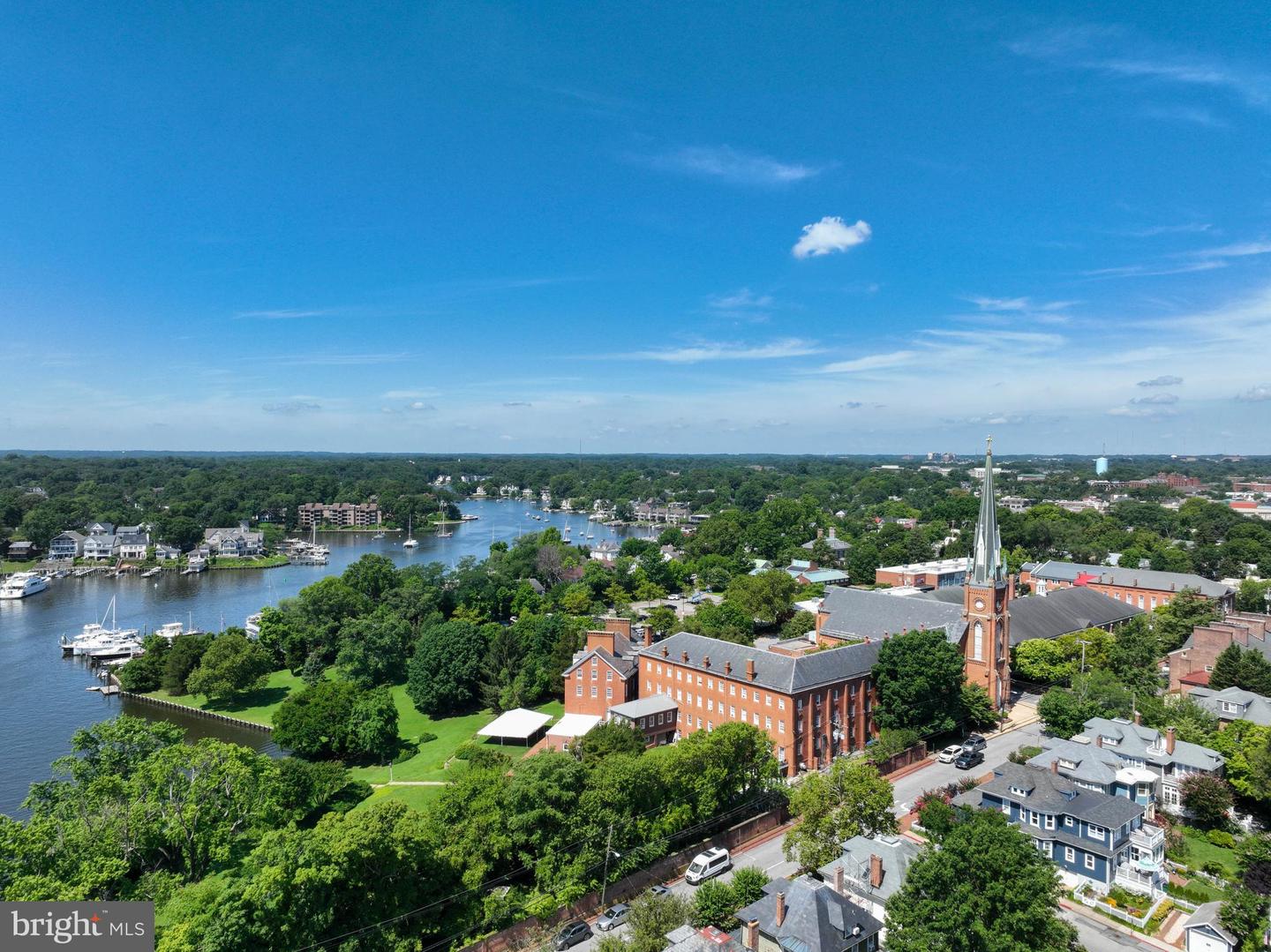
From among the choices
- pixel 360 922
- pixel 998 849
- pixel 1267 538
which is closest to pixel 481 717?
pixel 360 922

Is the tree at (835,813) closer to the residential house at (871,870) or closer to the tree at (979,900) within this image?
the residential house at (871,870)

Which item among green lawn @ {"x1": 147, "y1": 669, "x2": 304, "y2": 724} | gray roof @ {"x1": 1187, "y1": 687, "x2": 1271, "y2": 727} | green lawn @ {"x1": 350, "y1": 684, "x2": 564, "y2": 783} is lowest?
green lawn @ {"x1": 147, "y1": 669, "x2": 304, "y2": 724}

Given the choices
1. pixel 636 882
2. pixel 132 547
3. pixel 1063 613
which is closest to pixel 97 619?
pixel 132 547

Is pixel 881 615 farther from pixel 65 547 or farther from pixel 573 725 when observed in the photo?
pixel 65 547

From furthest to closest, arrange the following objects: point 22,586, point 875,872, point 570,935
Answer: point 22,586, point 875,872, point 570,935

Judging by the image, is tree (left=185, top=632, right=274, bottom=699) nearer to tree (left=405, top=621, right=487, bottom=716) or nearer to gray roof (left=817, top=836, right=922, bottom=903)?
tree (left=405, top=621, right=487, bottom=716)

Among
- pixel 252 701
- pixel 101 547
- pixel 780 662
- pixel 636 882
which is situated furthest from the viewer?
pixel 101 547

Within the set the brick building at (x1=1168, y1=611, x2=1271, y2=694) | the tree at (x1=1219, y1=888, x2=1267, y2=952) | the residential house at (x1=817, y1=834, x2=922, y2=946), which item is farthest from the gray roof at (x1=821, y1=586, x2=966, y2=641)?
the tree at (x1=1219, y1=888, x2=1267, y2=952)

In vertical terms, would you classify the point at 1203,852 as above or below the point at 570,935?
below
